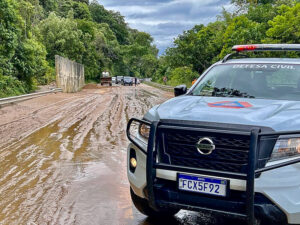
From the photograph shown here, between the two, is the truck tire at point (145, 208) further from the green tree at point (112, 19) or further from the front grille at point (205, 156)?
the green tree at point (112, 19)

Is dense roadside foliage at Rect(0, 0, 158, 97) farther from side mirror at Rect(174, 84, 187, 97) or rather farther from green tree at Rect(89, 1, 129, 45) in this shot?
side mirror at Rect(174, 84, 187, 97)

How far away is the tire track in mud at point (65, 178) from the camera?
440 centimetres

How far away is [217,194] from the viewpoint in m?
3.20

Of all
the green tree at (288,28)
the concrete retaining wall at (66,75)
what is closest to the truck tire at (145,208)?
the green tree at (288,28)

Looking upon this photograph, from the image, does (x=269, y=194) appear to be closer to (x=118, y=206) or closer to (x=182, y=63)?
(x=118, y=206)

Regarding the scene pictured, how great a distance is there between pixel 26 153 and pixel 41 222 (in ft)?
11.4

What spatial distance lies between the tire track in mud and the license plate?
1.23 m

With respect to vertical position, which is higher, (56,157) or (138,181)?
(138,181)

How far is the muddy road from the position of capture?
4352 mm

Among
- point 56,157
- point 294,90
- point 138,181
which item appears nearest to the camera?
point 138,181

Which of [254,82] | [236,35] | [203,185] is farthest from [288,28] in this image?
[203,185]

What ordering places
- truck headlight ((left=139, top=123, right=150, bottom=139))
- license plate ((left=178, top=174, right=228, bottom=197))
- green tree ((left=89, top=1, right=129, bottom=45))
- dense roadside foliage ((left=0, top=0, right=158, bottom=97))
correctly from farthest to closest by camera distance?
1. green tree ((left=89, top=1, right=129, bottom=45))
2. dense roadside foliage ((left=0, top=0, right=158, bottom=97))
3. truck headlight ((left=139, top=123, right=150, bottom=139))
4. license plate ((left=178, top=174, right=228, bottom=197))

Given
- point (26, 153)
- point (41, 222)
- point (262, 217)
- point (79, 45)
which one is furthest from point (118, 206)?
point (79, 45)

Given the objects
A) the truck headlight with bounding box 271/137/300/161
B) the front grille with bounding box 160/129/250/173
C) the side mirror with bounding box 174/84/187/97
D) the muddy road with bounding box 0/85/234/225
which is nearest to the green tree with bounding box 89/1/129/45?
the muddy road with bounding box 0/85/234/225
